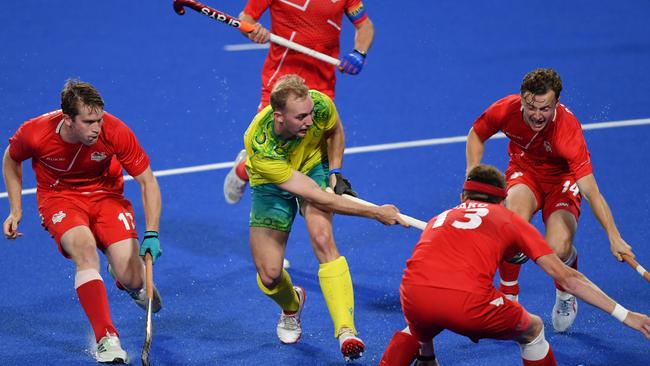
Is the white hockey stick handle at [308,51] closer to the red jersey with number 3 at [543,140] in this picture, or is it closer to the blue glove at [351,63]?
the blue glove at [351,63]

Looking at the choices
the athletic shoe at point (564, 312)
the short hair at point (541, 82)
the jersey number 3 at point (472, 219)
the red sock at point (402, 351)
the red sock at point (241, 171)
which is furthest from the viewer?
the red sock at point (241, 171)

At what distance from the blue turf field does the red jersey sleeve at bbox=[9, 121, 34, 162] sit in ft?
3.82

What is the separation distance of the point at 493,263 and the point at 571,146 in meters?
1.56

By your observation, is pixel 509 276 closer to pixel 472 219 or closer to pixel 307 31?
pixel 472 219

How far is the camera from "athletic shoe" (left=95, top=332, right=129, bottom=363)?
615cm

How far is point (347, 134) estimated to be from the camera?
10438 millimetres

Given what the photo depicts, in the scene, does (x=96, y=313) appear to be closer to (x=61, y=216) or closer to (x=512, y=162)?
(x=61, y=216)

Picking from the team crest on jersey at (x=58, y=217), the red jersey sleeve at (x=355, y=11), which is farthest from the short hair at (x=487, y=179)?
the red jersey sleeve at (x=355, y=11)

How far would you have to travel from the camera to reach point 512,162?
7078mm

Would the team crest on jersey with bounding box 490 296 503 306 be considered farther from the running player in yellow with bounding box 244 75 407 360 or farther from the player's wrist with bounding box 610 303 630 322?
the running player in yellow with bounding box 244 75 407 360

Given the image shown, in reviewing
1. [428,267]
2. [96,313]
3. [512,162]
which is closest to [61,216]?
[96,313]

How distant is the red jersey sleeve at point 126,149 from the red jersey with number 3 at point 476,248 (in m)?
2.13

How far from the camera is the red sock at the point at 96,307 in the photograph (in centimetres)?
621

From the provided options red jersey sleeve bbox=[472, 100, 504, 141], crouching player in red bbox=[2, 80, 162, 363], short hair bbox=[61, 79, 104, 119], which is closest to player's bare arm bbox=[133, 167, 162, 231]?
crouching player in red bbox=[2, 80, 162, 363]
